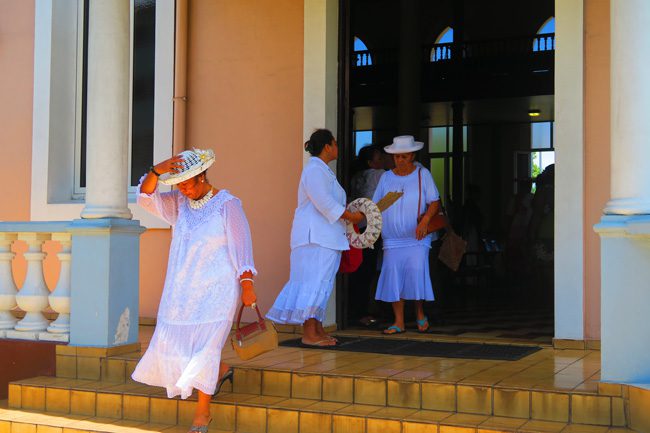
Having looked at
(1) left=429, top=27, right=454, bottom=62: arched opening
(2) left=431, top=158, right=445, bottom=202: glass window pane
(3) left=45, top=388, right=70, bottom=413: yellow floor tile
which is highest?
(1) left=429, top=27, right=454, bottom=62: arched opening

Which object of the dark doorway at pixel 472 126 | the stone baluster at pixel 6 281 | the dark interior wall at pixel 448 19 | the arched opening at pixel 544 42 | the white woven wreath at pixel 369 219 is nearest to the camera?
the stone baluster at pixel 6 281

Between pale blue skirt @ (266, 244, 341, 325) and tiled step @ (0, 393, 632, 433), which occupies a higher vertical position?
pale blue skirt @ (266, 244, 341, 325)

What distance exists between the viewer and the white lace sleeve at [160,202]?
17.1ft

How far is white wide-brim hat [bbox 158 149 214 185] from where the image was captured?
4934 millimetres

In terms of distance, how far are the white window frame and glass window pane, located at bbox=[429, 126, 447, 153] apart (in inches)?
509

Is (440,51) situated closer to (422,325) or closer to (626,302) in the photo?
(422,325)

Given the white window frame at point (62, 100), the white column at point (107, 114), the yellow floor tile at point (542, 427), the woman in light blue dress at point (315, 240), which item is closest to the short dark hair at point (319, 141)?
the woman in light blue dress at point (315, 240)

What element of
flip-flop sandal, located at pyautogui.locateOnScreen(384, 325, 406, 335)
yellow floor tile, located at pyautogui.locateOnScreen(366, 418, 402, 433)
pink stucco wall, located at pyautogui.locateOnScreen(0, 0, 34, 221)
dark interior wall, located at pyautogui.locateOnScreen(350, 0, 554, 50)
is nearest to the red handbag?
flip-flop sandal, located at pyautogui.locateOnScreen(384, 325, 406, 335)

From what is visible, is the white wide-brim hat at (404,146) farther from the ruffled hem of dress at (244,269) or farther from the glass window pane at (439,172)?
the glass window pane at (439,172)

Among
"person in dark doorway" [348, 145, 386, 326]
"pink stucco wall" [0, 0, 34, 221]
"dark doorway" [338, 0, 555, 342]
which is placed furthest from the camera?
"pink stucco wall" [0, 0, 34, 221]

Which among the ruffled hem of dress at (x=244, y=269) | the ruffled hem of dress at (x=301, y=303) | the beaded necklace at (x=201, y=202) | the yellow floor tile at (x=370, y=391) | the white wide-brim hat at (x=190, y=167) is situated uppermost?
the white wide-brim hat at (x=190, y=167)

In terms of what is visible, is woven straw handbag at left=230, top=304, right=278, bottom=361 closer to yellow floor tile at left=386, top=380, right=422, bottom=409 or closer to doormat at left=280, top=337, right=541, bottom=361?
yellow floor tile at left=386, top=380, right=422, bottom=409

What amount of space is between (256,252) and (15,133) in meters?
2.98

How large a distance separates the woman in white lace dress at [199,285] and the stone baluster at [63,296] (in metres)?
1.58
